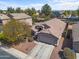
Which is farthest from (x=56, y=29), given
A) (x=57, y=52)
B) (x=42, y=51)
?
(x=42, y=51)

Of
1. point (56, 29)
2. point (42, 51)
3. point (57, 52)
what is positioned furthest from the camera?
point (56, 29)

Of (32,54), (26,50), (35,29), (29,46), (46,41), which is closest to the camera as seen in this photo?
(32,54)

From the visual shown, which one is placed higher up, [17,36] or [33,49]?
[17,36]

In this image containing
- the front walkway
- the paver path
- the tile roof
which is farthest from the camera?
the tile roof

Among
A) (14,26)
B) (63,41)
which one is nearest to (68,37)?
(63,41)

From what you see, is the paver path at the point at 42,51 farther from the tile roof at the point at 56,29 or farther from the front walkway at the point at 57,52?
the tile roof at the point at 56,29

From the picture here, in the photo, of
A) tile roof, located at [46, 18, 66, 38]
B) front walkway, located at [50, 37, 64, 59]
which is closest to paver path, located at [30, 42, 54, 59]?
front walkway, located at [50, 37, 64, 59]

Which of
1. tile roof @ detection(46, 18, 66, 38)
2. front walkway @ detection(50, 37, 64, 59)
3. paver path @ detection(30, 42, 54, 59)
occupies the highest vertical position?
tile roof @ detection(46, 18, 66, 38)

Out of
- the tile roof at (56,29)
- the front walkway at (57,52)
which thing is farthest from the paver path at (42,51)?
the tile roof at (56,29)

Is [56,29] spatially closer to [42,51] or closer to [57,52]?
[57,52]

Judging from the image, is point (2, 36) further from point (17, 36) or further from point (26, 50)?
point (26, 50)

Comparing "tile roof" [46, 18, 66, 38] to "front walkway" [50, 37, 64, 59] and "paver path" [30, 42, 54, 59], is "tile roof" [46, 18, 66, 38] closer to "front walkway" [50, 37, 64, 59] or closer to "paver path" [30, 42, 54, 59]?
"front walkway" [50, 37, 64, 59]
